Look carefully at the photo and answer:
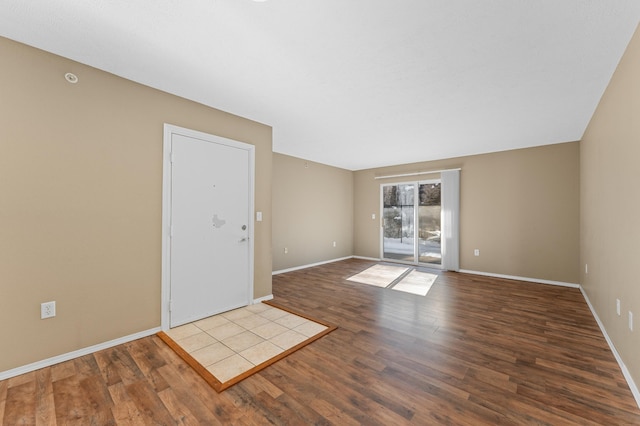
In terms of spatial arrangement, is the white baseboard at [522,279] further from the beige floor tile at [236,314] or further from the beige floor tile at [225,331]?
the beige floor tile at [225,331]

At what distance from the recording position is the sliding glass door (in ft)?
19.9

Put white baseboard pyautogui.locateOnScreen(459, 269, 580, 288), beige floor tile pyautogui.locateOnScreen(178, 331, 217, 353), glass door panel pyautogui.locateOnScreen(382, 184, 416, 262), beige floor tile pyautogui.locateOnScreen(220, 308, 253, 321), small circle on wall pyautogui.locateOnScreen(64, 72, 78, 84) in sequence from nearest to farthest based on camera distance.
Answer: small circle on wall pyautogui.locateOnScreen(64, 72, 78, 84) < beige floor tile pyautogui.locateOnScreen(178, 331, 217, 353) < beige floor tile pyautogui.locateOnScreen(220, 308, 253, 321) < white baseboard pyautogui.locateOnScreen(459, 269, 580, 288) < glass door panel pyautogui.locateOnScreen(382, 184, 416, 262)

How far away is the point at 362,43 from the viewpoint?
2.00 metres

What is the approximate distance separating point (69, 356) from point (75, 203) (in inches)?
51.4

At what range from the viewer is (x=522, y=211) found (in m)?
4.89

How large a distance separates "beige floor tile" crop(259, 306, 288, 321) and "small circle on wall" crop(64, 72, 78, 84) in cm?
295

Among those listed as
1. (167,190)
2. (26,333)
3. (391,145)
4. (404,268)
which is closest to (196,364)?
(26,333)

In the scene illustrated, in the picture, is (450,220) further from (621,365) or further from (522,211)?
(621,365)

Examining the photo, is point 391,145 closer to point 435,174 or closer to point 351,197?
point 435,174

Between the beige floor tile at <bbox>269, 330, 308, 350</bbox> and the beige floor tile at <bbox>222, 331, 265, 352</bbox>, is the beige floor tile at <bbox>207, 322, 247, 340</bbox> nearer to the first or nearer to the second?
the beige floor tile at <bbox>222, 331, 265, 352</bbox>

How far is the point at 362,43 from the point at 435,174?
15.2 ft

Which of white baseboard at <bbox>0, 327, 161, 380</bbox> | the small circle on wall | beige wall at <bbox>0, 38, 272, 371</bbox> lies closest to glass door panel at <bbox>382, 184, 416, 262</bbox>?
beige wall at <bbox>0, 38, 272, 371</bbox>

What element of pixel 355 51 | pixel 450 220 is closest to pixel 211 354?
pixel 355 51

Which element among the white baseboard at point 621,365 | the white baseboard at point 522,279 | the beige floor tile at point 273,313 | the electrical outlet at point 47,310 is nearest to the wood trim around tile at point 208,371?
the beige floor tile at point 273,313
